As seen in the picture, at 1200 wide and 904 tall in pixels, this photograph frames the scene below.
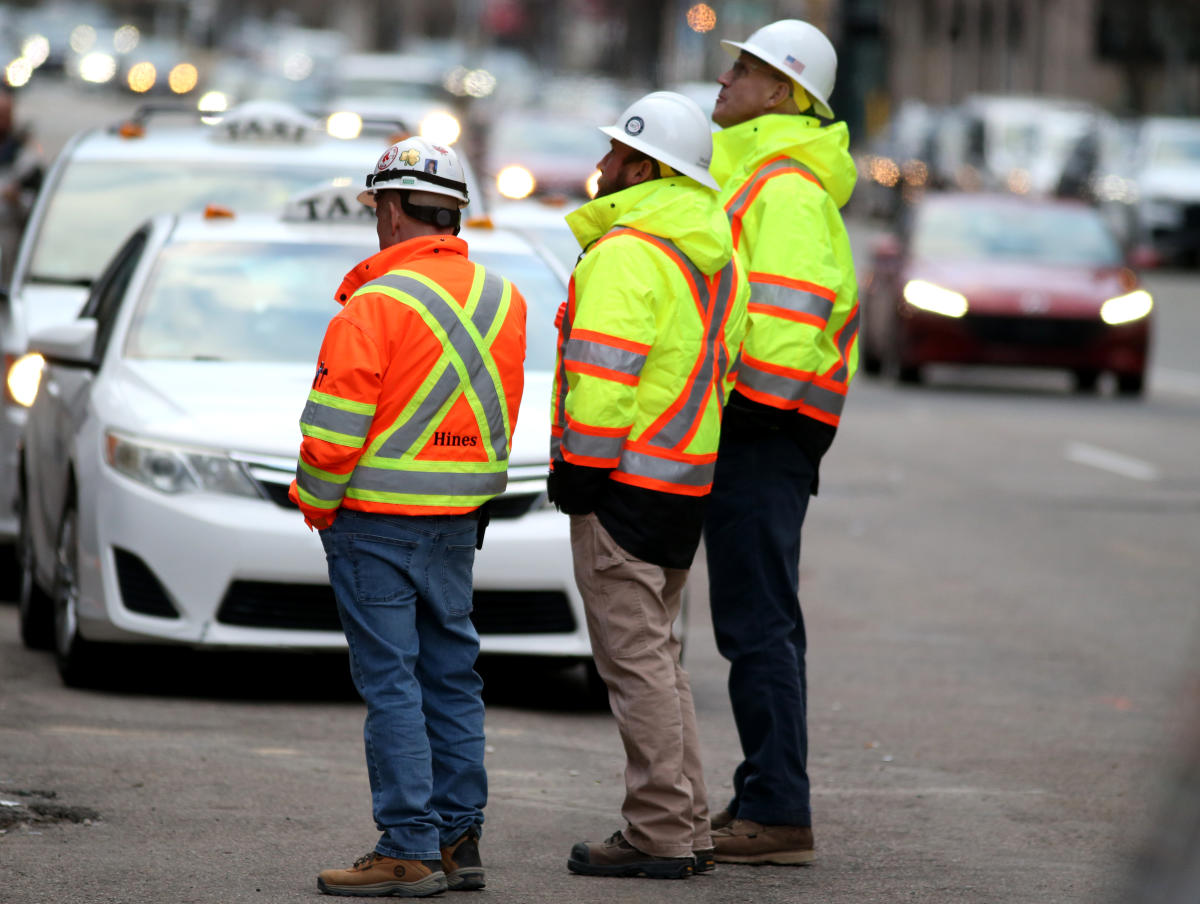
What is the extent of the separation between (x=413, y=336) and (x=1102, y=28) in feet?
192

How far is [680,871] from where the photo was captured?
5.55 metres

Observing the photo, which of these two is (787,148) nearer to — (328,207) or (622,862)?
(622,862)

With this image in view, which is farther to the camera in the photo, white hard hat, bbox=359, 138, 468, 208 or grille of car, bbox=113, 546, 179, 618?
grille of car, bbox=113, 546, 179, 618

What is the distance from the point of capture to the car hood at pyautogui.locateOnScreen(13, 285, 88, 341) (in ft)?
31.8

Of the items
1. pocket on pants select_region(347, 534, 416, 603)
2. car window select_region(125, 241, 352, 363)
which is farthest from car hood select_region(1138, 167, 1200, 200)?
pocket on pants select_region(347, 534, 416, 603)

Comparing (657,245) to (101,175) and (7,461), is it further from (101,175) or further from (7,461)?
(101,175)

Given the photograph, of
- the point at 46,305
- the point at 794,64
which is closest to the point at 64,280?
the point at 46,305

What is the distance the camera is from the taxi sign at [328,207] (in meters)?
8.79

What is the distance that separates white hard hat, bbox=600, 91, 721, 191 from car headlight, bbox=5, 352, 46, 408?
4489 millimetres

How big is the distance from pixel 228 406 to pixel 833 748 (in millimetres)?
2213

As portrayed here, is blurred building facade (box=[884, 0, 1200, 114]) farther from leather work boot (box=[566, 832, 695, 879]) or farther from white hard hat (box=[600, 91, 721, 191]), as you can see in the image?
leather work boot (box=[566, 832, 695, 879])

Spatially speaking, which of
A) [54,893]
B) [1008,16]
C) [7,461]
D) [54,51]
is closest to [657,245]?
[54,893]

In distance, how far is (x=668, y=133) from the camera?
18.0 feet

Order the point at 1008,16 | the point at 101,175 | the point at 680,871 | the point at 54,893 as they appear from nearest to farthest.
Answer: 1. the point at 54,893
2. the point at 680,871
3. the point at 101,175
4. the point at 1008,16
